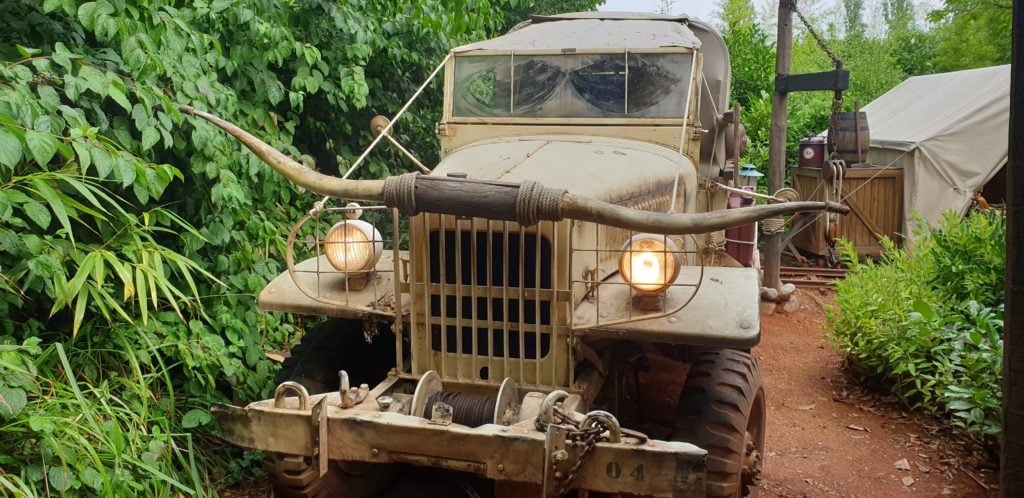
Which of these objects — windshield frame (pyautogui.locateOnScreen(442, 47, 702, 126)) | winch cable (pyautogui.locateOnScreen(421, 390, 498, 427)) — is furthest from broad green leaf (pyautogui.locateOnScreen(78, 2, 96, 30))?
winch cable (pyautogui.locateOnScreen(421, 390, 498, 427))

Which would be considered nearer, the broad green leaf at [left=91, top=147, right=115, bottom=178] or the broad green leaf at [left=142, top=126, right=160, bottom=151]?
the broad green leaf at [left=91, top=147, right=115, bottom=178]

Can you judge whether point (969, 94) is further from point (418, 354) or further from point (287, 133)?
point (418, 354)

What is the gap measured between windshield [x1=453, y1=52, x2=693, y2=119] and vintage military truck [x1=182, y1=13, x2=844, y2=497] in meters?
0.03

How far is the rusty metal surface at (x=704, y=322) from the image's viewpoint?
10.5ft

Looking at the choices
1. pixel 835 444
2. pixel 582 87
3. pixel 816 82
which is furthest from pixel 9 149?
pixel 816 82

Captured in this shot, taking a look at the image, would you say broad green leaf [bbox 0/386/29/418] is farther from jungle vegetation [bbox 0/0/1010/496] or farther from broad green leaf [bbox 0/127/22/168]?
broad green leaf [bbox 0/127/22/168]

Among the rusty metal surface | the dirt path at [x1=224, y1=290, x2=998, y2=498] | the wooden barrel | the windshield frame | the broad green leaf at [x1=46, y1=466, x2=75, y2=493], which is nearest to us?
the broad green leaf at [x1=46, y1=466, x2=75, y2=493]

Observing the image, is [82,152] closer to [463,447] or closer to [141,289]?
[141,289]

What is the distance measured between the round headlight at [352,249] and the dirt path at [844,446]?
2.38 m

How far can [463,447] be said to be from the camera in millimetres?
2910

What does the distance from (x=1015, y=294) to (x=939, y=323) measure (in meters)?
2.94

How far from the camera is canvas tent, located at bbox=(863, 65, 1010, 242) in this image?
10.2 metres

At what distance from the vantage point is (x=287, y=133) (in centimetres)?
590

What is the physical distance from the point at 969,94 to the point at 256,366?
10.1m
